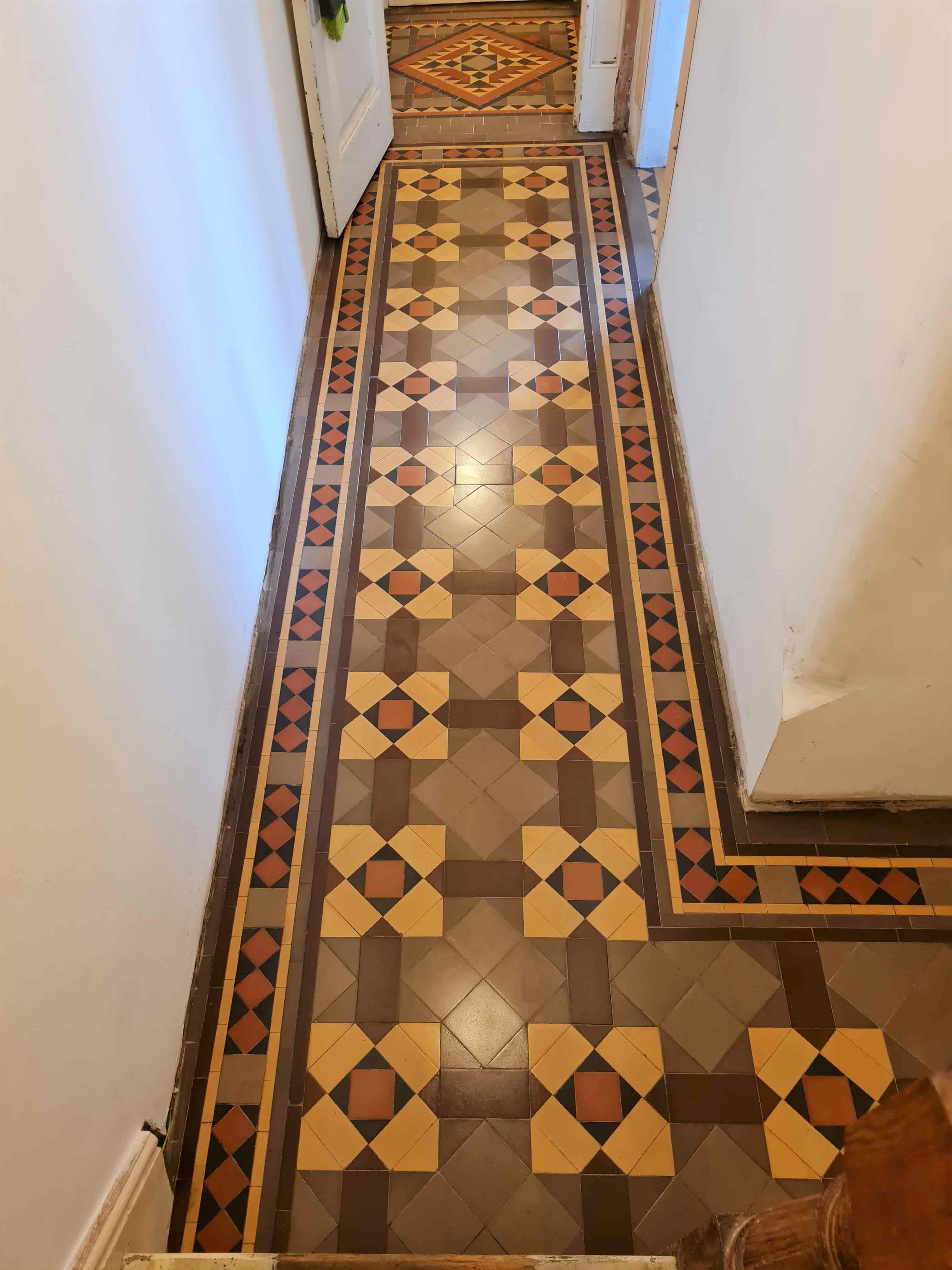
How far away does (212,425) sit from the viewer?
2.63 metres

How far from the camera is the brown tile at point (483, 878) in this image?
261 centimetres

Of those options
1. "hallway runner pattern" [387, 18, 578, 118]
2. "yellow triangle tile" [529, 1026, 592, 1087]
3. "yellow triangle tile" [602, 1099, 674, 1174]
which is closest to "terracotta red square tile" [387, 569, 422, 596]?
"yellow triangle tile" [529, 1026, 592, 1087]

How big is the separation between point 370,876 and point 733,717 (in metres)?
1.23

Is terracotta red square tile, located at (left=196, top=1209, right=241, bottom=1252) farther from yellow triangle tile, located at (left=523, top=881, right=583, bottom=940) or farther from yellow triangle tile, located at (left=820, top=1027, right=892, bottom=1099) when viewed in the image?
yellow triangle tile, located at (left=820, top=1027, right=892, bottom=1099)

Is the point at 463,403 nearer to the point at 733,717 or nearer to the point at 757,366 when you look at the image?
the point at 757,366

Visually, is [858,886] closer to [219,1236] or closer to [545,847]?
[545,847]

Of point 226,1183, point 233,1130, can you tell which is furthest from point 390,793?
point 226,1183

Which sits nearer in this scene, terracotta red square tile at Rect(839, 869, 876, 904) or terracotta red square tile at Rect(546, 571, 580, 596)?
terracotta red square tile at Rect(839, 869, 876, 904)

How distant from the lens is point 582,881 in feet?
8.61

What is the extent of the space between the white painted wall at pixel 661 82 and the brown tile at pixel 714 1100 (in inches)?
150

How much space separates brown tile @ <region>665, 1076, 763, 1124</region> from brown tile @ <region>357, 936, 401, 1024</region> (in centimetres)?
75

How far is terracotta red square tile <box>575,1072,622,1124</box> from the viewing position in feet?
7.44

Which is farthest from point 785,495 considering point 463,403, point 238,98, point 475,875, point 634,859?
point 238,98

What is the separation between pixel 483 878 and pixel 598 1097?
2.13 feet
